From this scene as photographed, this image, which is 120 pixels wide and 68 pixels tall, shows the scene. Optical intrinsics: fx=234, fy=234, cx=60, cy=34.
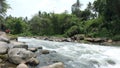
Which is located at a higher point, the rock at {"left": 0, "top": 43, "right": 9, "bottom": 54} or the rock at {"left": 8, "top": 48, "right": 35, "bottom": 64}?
the rock at {"left": 0, "top": 43, "right": 9, "bottom": 54}

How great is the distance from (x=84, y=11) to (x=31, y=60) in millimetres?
55092

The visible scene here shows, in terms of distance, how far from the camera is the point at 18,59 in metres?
12.2

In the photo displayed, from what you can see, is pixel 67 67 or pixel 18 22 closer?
pixel 67 67

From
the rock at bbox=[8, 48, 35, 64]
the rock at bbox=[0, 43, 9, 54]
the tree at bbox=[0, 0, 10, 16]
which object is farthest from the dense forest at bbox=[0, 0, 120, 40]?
the rock at bbox=[8, 48, 35, 64]

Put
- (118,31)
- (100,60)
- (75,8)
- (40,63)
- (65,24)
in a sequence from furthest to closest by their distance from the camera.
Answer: (75,8) → (65,24) → (118,31) → (100,60) → (40,63)

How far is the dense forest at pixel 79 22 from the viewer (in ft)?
128

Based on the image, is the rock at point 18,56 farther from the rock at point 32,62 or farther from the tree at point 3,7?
the tree at point 3,7

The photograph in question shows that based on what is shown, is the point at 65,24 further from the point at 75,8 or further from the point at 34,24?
the point at 75,8

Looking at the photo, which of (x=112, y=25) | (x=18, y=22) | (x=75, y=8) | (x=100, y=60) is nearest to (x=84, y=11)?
(x=75, y=8)

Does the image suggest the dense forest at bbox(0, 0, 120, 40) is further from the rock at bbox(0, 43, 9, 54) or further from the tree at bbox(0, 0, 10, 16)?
the rock at bbox(0, 43, 9, 54)

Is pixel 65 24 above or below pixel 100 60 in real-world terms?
above

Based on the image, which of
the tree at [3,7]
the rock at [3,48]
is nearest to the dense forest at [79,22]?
the tree at [3,7]

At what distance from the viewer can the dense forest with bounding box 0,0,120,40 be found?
39.1 meters

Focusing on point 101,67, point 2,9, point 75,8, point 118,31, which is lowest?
point 101,67
